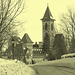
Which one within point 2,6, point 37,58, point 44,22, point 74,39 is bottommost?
point 37,58

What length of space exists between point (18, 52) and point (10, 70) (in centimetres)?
6522

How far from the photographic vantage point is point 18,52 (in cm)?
7938

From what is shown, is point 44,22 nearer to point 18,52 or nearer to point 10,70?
point 18,52

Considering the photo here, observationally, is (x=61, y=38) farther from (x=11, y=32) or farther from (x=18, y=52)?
(x=11, y=32)

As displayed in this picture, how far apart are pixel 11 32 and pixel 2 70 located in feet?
34.6

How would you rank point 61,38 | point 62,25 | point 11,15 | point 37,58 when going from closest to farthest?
1. point 11,15
2. point 62,25
3. point 61,38
4. point 37,58

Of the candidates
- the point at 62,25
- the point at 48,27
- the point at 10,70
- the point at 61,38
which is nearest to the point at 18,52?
the point at 61,38

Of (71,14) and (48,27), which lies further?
(48,27)

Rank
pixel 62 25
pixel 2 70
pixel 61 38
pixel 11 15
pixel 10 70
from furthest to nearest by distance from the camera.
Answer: pixel 61 38
pixel 62 25
pixel 11 15
pixel 10 70
pixel 2 70

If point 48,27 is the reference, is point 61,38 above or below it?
below

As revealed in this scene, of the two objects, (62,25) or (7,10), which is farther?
(62,25)

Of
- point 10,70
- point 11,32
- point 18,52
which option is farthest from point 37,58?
point 10,70

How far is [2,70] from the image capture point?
43.4 ft

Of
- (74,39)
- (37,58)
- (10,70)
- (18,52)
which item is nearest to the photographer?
(10,70)
